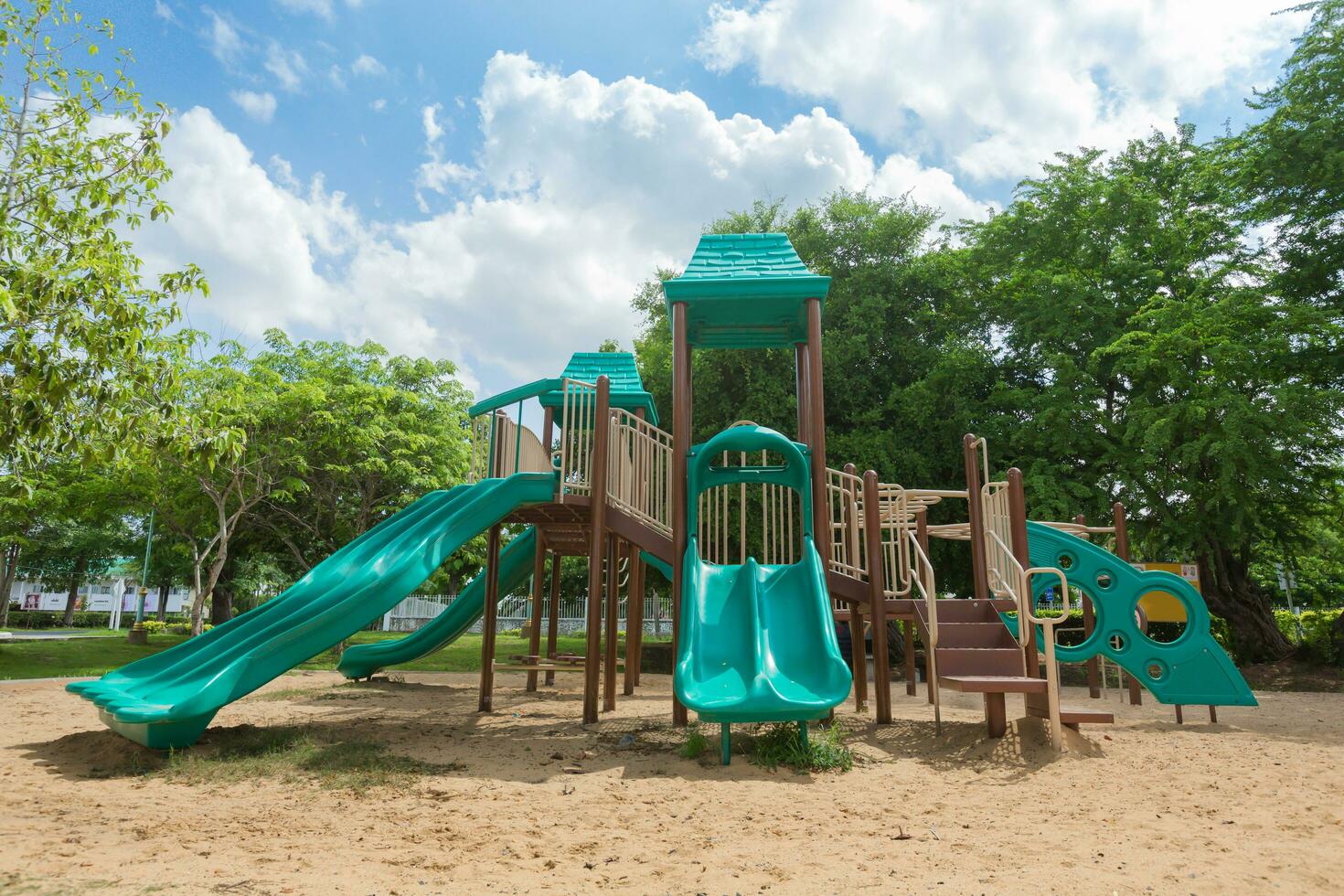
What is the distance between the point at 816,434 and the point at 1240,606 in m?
14.8

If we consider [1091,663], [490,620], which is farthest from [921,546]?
[490,620]

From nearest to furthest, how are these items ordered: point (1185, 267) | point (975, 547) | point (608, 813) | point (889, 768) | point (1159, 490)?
point (608, 813) → point (889, 768) → point (975, 547) → point (1159, 490) → point (1185, 267)

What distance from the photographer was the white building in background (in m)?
61.8

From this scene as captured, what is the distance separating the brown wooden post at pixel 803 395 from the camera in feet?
31.6

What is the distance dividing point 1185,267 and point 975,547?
12284 mm

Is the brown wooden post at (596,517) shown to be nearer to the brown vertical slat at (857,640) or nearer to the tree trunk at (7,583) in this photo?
the brown vertical slat at (857,640)

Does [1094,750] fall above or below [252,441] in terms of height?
below

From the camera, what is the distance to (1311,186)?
1536cm

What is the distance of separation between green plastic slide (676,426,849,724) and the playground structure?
0.02m

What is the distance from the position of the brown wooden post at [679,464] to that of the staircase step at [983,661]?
8.44ft

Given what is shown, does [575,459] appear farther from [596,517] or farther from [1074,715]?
[1074,715]

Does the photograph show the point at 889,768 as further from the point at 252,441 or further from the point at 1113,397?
the point at 252,441

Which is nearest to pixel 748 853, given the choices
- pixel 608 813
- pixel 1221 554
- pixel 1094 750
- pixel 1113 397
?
pixel 608 813

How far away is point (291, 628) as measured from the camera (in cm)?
726
